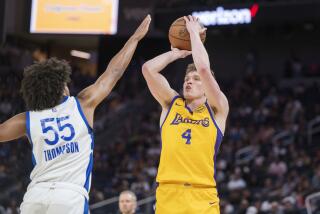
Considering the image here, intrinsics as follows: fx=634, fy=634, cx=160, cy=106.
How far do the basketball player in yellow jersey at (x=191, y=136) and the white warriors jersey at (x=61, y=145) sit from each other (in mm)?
664

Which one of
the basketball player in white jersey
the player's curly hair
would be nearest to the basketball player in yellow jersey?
the basketball player in white jersey

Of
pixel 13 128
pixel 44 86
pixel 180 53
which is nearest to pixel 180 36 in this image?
pixel 180 53

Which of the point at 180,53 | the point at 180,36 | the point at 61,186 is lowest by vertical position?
the point at 61,186

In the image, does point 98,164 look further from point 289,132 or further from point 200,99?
point 200,99

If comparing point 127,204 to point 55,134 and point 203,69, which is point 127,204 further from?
point 55,134

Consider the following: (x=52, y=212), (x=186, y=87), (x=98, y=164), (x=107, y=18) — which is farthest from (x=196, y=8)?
(x=52, y=212)

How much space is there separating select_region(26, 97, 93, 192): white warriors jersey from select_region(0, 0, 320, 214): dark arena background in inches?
137

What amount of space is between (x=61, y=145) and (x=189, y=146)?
972 millimetres

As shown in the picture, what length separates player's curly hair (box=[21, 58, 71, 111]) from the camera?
4.18m

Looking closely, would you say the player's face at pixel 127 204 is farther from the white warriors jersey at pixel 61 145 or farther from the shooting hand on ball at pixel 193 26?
the white warriors jersey at pixel 61 145

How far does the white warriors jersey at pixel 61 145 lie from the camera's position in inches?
160

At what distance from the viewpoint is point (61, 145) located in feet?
13.4

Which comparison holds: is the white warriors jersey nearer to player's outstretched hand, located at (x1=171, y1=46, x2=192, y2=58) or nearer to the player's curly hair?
the player's curly hair

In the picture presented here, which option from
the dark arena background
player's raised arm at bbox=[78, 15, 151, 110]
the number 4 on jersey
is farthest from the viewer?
the dark arena background
